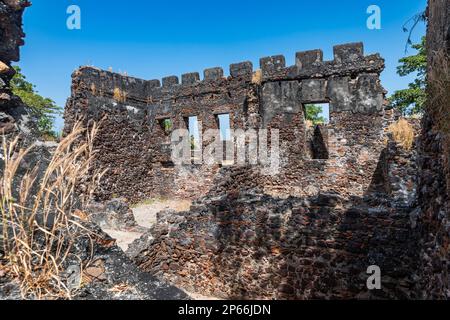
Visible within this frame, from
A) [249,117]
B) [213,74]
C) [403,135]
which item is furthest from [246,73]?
[403,135]

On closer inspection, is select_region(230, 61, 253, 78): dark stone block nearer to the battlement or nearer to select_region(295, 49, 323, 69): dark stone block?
the battlement

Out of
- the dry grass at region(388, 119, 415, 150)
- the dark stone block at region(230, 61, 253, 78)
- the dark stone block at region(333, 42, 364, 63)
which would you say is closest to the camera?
the dry grass at region(388, 119, 415, 150)

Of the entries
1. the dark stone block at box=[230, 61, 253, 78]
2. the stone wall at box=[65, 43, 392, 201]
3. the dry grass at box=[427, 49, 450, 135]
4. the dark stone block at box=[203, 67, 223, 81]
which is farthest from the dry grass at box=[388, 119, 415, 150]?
the dark stone block at box=[203, 67, 223, 81]

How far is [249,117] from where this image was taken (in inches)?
472

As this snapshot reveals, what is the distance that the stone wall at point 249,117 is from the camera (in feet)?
34.4

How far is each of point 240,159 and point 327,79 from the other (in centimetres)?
409

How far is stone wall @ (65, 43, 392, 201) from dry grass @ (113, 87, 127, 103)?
4 cm

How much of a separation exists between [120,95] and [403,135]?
9912 mm

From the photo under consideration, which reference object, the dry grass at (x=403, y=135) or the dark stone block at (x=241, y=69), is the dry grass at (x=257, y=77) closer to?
the dark stone block at (x=241, y=69)

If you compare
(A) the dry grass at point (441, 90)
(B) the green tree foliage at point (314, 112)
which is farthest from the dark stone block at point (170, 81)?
(B) the green tree foliage at point (314, 112)

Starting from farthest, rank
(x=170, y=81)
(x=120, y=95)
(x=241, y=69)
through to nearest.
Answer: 1. (x=170, y=81)
2. (x=120, y=95)
3. (x=241, y=69)

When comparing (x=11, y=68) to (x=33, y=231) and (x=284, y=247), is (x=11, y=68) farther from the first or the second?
(x=284, y=247)

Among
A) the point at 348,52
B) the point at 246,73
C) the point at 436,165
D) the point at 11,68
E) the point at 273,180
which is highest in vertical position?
the point at 348,52

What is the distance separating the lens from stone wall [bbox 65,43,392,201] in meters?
10.5
